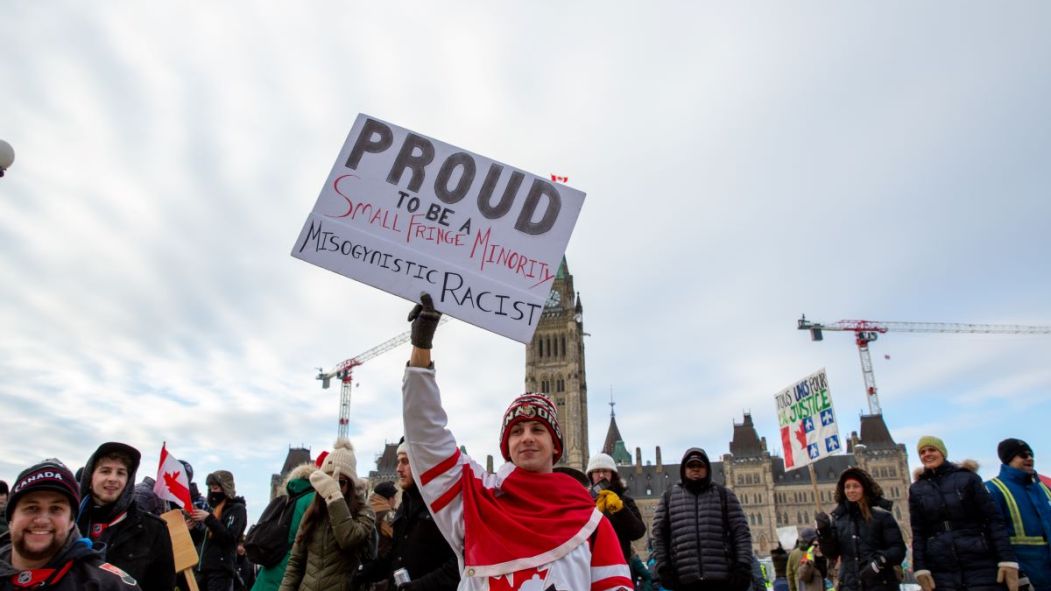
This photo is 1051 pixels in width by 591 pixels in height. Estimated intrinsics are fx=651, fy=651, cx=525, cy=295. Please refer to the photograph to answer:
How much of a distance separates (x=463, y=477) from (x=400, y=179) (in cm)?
187

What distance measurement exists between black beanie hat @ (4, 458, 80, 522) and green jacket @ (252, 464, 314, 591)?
2.25 m

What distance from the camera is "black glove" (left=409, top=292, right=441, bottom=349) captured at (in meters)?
2.62

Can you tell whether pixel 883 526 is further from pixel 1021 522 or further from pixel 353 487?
pixel 353 487

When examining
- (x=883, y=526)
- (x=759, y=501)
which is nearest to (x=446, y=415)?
(x=883, y=526)

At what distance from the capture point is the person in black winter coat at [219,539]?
6.28m

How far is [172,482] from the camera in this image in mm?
6535

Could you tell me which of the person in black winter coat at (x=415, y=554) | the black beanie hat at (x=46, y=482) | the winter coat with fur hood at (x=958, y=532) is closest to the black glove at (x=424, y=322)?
the person in black winter coat at (x=415, y=554)

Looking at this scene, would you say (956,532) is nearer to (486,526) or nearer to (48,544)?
(486,526)

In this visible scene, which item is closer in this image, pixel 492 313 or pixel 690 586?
pixel 492 313

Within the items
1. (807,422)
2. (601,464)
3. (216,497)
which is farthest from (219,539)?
(807,422)

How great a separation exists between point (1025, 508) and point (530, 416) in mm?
5748

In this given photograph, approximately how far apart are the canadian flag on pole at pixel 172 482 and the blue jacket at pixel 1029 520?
25.3ft

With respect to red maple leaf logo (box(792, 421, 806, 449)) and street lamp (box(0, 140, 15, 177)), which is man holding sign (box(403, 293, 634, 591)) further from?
red maple leaf logo (box(792, 421, 806, 449))

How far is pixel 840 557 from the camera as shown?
21.8 ft
